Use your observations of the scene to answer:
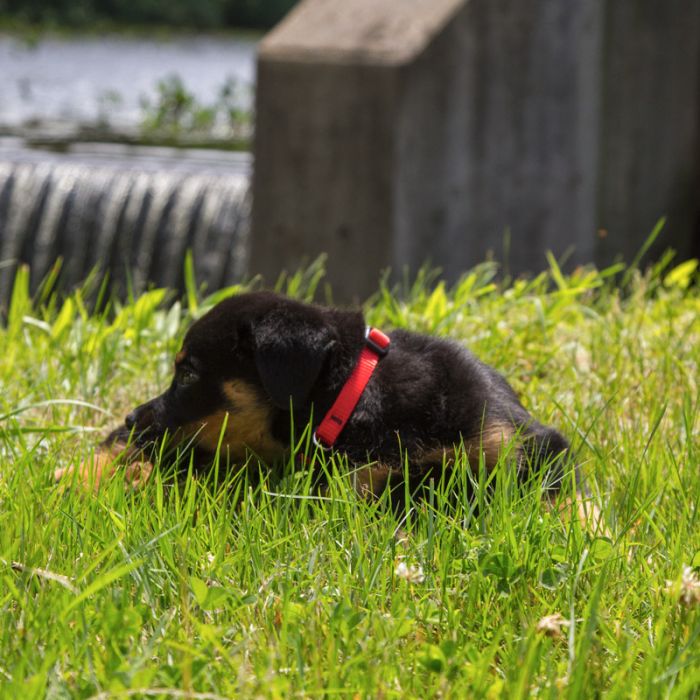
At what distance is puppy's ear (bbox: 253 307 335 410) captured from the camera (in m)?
3.03

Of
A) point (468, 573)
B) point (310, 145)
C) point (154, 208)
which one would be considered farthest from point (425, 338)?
point (154, 208)

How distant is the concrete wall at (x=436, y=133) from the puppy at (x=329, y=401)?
13.9 ft

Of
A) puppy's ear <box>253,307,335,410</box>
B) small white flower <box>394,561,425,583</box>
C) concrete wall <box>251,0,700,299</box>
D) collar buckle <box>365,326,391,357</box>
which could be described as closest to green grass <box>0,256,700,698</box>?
small white flower <box>394,561,425,583</box>

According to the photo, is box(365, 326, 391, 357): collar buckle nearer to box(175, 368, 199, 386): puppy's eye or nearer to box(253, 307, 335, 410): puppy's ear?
box(253, 307, 335, 410): puppy's ear

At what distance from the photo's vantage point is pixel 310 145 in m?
7.67

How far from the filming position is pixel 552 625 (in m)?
2.21

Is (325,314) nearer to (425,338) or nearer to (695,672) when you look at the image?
(425,338)

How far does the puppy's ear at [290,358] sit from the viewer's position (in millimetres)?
3027

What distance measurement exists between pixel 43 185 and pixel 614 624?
9032 mm

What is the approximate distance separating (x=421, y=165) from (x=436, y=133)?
10.0 inches

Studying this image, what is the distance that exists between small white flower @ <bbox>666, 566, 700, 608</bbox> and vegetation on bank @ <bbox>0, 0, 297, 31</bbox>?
3239cm

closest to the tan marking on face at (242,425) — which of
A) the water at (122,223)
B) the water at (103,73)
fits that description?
the water at (122,223)

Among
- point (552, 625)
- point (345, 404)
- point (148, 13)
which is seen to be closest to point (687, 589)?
point (552, 625)

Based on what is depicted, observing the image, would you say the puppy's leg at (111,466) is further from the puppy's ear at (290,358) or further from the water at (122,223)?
the water at (122,223)
